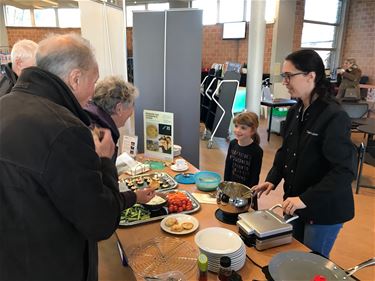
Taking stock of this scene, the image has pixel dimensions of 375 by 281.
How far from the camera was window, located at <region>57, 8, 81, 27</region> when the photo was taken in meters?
10.2

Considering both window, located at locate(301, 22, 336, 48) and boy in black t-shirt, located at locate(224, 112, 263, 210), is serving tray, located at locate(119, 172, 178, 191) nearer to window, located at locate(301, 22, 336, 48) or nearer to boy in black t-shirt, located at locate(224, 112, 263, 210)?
boy in black t-shirt, located at locate(224, 112, 263, 210)

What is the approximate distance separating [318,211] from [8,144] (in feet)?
4.19

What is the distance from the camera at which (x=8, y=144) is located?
79 cm

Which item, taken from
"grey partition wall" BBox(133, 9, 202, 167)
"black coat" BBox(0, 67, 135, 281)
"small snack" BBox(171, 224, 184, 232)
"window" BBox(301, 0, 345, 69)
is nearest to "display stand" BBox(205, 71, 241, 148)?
"grey partition wall" BBox(133, 9, 202, 167)

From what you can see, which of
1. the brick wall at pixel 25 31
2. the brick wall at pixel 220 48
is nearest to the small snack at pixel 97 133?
the brick wall at pixel 220 48

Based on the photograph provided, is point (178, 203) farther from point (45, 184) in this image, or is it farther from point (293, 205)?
point (45, 184)

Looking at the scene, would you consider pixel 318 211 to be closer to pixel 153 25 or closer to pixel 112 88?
pixel 112 88

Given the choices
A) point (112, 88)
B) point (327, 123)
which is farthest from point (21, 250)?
point (327, 123)

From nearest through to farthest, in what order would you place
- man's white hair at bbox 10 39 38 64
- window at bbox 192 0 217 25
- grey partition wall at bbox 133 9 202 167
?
1. man's white hair at bbox 10 39 38 64
2. grey partition wall at bbox 133 9 202 167
3. window at bbox 192 0 217 25

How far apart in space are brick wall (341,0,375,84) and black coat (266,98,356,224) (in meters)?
7.66

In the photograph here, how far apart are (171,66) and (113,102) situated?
4.22 feet

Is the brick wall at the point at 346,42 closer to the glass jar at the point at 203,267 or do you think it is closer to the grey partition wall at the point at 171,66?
the grey partition wall at the point at 171,66

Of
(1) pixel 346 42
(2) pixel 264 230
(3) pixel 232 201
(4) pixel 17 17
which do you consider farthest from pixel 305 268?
(4) pixel 17 17

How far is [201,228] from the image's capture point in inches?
54.3
